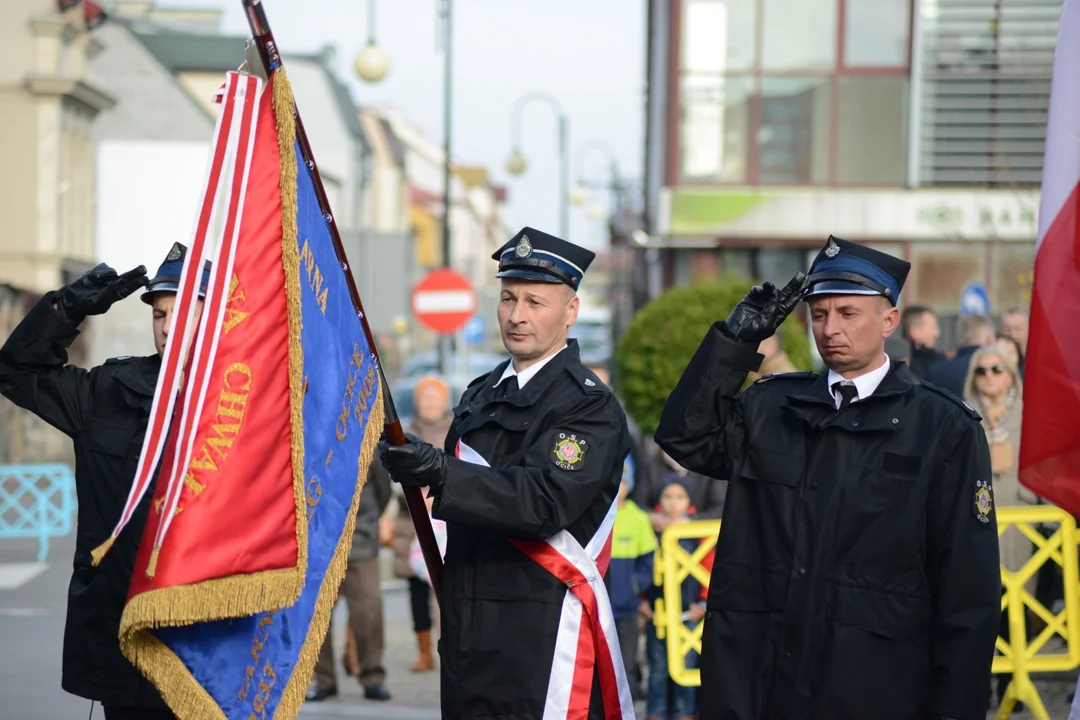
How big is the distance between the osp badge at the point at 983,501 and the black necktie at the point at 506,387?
4.76ft

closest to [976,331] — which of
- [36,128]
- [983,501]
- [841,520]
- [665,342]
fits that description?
[665,342]

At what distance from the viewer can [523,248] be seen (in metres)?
4.84

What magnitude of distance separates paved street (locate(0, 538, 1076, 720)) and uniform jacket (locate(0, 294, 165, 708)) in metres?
3.45

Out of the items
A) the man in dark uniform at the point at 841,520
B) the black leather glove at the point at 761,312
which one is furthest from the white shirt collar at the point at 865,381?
the black leather glove at the point at 761,312

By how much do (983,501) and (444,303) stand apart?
14239 mm

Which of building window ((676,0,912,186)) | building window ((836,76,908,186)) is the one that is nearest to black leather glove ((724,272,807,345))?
building window ((676,0,912,186))

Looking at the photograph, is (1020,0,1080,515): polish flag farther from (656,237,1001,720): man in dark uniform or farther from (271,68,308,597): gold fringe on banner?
(271,68,308,597): gold fringe on banner

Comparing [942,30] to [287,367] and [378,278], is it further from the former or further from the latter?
[287,367]

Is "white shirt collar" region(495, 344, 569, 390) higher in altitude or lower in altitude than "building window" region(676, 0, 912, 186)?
lower

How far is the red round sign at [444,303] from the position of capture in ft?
60.0

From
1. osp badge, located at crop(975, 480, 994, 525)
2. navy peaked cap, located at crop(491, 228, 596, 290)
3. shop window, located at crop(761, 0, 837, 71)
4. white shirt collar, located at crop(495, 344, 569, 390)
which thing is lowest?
osp badge, located at crop(975, 480, 994, 525)

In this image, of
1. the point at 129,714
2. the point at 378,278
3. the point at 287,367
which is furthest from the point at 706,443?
the point at 378,278

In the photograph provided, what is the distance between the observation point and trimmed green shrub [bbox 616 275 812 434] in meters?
14.7

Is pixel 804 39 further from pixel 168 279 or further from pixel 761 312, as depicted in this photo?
pixel 761 312
